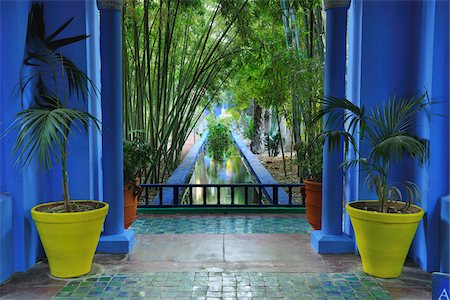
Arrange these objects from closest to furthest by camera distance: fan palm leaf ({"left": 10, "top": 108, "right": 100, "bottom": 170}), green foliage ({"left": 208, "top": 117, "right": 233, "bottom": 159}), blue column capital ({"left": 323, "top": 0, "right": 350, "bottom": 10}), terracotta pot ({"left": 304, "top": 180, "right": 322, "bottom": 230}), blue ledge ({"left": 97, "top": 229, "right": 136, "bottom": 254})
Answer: fan palm leaf ({"left": 10, "top": 108, "right": 100, "bottom": 170})
blue column capital ({"left": 323, "top": 0, "right": 350, "bottom": 10})
blue ledge ({"left": 97, "top": 229, "right": 136, "bottom": 254})
terracotta pot ({"left": 304, "top": 180, "right": 322, "bottom": 230})
green foliage ({"left": 208, "top": 117, "right": 233, "bottom": 159})

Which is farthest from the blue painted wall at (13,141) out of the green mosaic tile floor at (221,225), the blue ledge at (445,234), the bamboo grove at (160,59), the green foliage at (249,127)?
the green foliage at (249,127)

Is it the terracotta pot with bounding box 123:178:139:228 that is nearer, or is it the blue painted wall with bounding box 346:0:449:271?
the blue painted wall with bounding box 346:0:449:271

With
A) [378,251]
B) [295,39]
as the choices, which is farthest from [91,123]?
[295,39]

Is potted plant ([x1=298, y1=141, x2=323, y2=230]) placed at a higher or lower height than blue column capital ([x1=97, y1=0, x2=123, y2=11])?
lower

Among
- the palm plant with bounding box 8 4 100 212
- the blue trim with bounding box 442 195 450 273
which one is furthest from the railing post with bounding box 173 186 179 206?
the blue trim with bounding box 442 195 450 273

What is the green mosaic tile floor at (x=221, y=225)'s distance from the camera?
480cm

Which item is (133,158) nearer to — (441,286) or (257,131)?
(441,286)

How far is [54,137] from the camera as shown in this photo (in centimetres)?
309

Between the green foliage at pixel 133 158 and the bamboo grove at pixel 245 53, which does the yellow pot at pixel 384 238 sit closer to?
the bamboo grove at pixel 245 53

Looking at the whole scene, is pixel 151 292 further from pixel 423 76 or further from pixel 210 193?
pixel 210 193

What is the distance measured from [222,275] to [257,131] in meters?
11.4

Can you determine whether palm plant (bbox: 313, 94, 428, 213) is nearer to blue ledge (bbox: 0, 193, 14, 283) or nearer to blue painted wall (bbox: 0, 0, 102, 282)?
blue painted wall (bbox: 0, 0, 102, 282)

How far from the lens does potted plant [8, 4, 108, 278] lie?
320cm

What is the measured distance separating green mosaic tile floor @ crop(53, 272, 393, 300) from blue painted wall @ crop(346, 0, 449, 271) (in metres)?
0.73
